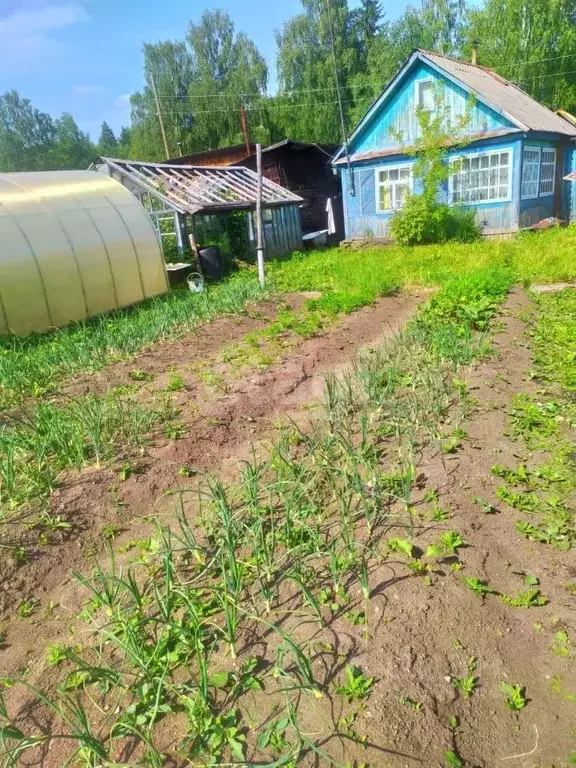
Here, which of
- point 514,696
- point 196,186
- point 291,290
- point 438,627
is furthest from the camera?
point 196,186

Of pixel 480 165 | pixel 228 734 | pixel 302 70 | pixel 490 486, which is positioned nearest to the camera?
pixel 228 734

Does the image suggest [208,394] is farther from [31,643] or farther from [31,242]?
[31,242]

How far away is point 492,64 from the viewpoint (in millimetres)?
27406

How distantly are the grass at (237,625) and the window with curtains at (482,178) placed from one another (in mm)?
13972

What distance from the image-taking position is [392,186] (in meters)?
17.3

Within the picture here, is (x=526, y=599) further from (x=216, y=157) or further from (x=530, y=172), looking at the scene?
(x=216, y=157)

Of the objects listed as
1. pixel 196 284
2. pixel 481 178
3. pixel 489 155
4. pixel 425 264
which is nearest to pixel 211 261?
pixel 196 284

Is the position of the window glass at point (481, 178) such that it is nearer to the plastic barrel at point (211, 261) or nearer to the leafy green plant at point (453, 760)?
the plastic barrel at point (211, 261)

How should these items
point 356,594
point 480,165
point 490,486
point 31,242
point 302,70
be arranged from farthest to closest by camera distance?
point 302,70 → point 480,165 → point 31,242 → point 490,486 → point 356,594

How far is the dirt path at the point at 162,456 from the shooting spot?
281 cm

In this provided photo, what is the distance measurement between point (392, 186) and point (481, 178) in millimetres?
3001

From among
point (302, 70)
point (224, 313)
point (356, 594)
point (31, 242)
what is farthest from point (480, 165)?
point (302, 70)

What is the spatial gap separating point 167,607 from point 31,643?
88cm

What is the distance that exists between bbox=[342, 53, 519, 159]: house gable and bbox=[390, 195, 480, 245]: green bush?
2.26 metres
